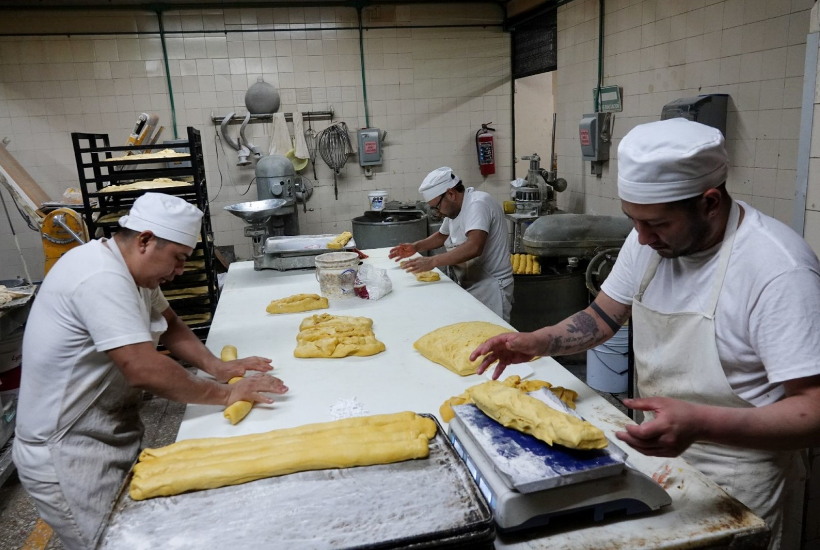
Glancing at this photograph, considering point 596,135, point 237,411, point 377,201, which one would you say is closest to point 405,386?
point 237,411

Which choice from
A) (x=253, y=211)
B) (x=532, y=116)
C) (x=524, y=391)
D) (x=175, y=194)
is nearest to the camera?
(x=524, y=391)

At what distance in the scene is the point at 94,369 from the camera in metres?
1.82

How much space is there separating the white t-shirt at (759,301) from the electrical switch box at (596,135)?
3.65 metres

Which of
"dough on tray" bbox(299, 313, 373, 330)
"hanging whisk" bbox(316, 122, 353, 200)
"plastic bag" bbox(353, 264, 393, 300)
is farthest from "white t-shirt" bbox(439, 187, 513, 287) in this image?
"hanging whisk" bbox(316, 122, 353, 200)

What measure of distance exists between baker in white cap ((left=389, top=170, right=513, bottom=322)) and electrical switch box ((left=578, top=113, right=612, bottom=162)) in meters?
1.72

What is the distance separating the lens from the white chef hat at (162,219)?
178cm

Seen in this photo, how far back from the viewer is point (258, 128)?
643 cm

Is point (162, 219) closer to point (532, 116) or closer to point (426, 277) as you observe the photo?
point (426, 277)

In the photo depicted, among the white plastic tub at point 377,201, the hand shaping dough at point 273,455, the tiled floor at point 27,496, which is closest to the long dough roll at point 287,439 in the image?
the hand shaping dough at point 273,455

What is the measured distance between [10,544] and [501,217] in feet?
10.8

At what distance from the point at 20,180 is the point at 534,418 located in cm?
582

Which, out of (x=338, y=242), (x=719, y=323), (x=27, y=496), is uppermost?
(x=719, y=323)

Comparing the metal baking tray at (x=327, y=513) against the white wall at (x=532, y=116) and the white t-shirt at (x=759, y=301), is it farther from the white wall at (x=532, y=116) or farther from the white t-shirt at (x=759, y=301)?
the white wall at (x=532, y=116)

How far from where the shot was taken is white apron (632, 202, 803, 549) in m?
1.42
